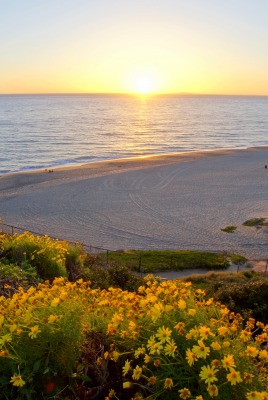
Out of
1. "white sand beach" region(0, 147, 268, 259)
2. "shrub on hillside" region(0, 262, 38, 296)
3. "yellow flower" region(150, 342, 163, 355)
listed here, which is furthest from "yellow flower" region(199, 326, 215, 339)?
"white sand beach" region(0, 147, 268, 259)

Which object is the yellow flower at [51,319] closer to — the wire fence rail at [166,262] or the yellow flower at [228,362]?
the yellow flower at [228,362]

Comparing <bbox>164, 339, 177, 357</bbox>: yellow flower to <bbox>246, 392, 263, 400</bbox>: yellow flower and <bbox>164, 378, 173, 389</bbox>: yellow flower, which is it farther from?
<bbox>246, 392, 263, 400</bbox>: yellow flower

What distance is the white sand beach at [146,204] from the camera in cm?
2780

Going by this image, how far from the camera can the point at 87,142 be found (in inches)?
3078

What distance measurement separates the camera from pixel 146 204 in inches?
1414

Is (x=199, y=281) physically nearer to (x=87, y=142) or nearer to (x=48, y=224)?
(x=48, y=224)

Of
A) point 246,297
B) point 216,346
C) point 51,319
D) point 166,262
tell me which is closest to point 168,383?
point 216,346

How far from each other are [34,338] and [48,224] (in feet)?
89.0

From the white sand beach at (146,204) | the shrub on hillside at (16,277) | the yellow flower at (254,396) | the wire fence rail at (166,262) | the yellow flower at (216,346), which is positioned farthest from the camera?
the white sand beach at (146,204)

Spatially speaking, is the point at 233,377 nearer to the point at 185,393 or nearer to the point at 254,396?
the point at 254,396

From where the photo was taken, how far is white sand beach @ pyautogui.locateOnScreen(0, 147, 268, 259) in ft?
91.2

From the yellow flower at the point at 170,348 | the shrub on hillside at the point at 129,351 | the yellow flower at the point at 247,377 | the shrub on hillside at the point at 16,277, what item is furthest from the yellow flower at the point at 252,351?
the shrub on hillside at the point at 16,277

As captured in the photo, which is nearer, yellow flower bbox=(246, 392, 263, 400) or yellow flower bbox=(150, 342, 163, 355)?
yellow flower bbox=(246, 392, 263, 400)

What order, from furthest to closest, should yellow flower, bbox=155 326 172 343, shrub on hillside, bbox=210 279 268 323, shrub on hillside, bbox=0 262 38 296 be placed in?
shrub on hillside, bbox=210 279 268 323 < shrub on hillside, bbox=0 262 38 296 < yellow flower, bbox=155 326 172 343
